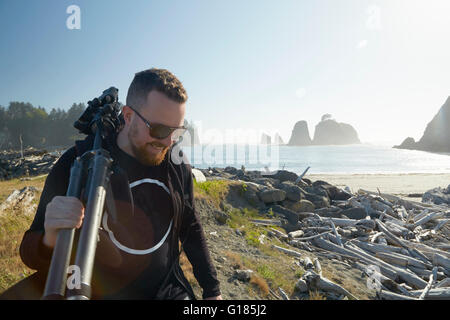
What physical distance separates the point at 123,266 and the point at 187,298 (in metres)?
0.82

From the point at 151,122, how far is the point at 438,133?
15604 cm

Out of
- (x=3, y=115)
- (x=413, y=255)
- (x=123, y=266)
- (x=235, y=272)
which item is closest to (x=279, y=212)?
(x=413, y=255)

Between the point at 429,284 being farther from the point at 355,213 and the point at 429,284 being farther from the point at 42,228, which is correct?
the point at 42,228

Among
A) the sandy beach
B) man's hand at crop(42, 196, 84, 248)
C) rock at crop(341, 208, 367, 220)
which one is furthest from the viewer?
the sandy beach

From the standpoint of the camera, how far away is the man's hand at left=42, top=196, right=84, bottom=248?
62.6 inches

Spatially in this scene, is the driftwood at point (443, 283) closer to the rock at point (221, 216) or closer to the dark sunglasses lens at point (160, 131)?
the rock at point (221, 216)

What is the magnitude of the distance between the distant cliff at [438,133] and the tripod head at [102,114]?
5528 inches

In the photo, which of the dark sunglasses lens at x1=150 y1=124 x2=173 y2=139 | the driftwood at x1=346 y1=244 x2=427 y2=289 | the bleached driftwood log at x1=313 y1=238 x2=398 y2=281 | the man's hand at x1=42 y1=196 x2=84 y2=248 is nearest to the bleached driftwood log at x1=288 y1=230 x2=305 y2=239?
the bleached driftwood log at x1=313 y1=238 x2=398 y2=281

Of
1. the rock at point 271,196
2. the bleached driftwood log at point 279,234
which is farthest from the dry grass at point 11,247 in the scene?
the rock at point 271,196

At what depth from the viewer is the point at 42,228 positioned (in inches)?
87.0

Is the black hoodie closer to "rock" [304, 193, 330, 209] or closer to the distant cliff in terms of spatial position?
"rock" [304, 193, 330, 209]

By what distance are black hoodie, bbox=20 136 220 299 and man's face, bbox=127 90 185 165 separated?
140 millimetres
